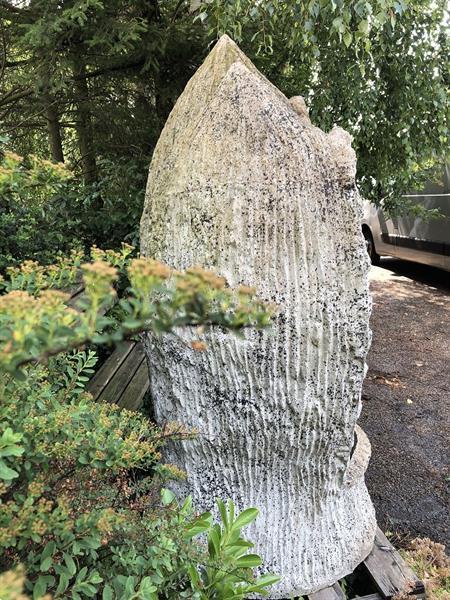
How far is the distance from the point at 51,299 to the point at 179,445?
54.6 inches

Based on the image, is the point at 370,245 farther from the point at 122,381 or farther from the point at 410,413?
the point at 122,381

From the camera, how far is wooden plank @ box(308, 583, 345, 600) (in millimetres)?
2072

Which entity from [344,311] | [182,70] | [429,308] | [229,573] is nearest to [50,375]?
[229,573]

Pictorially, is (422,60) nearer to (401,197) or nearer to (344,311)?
(401,197)

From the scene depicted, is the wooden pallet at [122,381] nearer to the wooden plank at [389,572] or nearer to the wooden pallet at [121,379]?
the wooden pallet at [121,379]

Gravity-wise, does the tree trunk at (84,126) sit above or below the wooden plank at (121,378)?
above

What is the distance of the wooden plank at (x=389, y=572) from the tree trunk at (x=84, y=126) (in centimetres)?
376

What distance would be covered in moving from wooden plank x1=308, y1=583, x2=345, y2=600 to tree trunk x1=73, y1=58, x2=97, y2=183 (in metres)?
3.79

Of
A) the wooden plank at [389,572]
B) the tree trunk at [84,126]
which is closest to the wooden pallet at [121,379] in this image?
the wooden plank at [389,572]

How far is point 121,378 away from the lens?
3.03m

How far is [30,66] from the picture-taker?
15.3 ft

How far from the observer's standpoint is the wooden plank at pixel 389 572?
2102 millimetres

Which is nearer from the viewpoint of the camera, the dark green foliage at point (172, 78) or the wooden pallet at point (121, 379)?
the wooden pallet at point (121, 379)

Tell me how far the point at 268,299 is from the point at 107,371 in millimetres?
1641
